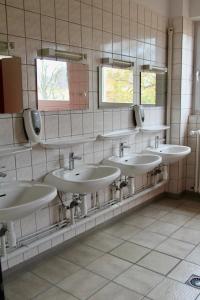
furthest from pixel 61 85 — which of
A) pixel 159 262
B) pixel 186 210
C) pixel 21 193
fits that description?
pixel 186 210

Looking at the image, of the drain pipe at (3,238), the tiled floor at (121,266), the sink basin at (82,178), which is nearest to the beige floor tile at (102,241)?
the tiled floor at (121,266)

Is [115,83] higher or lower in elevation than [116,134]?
higher

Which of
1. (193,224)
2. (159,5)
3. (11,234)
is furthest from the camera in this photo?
(159,5)

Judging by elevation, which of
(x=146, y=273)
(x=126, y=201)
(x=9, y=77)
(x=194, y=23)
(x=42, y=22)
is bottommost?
(x=146, y=273)

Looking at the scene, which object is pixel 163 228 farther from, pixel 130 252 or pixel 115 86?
pixel 115 86

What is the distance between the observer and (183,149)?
3.61 metres

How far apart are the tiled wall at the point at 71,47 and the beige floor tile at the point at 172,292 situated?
1003 millimetres

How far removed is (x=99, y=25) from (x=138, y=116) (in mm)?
1037

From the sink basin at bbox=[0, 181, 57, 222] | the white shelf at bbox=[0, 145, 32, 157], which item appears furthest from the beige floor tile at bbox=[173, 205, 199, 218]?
the white shelf at bbox=[0, 145, 32, 157]

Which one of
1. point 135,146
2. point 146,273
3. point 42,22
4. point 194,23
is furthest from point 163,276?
point 194,23

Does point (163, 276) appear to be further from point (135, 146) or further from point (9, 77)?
point (9, 77)

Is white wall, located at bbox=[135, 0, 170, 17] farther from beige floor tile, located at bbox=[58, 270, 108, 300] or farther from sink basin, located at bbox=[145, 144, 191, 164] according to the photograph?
beige floor tile, located at bbox=[58, 270, 108, 300]

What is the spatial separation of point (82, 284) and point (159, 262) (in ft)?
2.24

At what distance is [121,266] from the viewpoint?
2443mm
